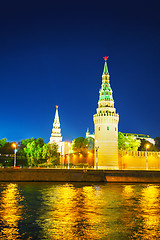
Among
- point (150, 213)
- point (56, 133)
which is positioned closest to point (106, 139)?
point (150, 213)

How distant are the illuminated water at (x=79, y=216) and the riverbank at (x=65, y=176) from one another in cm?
1649

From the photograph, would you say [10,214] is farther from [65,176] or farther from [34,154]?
[34,154]

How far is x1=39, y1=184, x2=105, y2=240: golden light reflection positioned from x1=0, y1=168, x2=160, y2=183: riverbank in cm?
1796

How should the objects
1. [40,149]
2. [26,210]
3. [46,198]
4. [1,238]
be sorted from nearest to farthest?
[1,238] → [26,210] → [46,198] → [40,149]

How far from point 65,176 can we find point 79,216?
28228 mm

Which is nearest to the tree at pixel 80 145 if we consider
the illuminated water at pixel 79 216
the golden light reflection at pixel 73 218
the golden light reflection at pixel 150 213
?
the illuminated water at pixel 79 216

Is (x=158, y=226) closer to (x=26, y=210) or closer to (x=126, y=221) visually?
(x=126, y=221)

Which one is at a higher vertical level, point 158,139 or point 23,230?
point 158,139

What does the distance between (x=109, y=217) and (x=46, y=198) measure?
412 inches

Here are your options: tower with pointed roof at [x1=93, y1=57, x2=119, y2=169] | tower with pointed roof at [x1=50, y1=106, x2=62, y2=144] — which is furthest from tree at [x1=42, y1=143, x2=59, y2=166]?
tower with pointed roof at [x1=50, y1=106, x2=62, y2=144]

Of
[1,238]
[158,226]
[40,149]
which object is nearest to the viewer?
[1,238]

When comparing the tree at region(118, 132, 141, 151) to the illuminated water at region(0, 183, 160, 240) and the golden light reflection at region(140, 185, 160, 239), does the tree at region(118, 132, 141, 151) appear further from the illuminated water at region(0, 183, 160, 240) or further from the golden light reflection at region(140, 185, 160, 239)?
the illuminated water at region(0, 183, 160, 240)

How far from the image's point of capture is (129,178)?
5153 centimetres

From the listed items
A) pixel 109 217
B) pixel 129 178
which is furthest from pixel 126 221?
pixel 129 178
